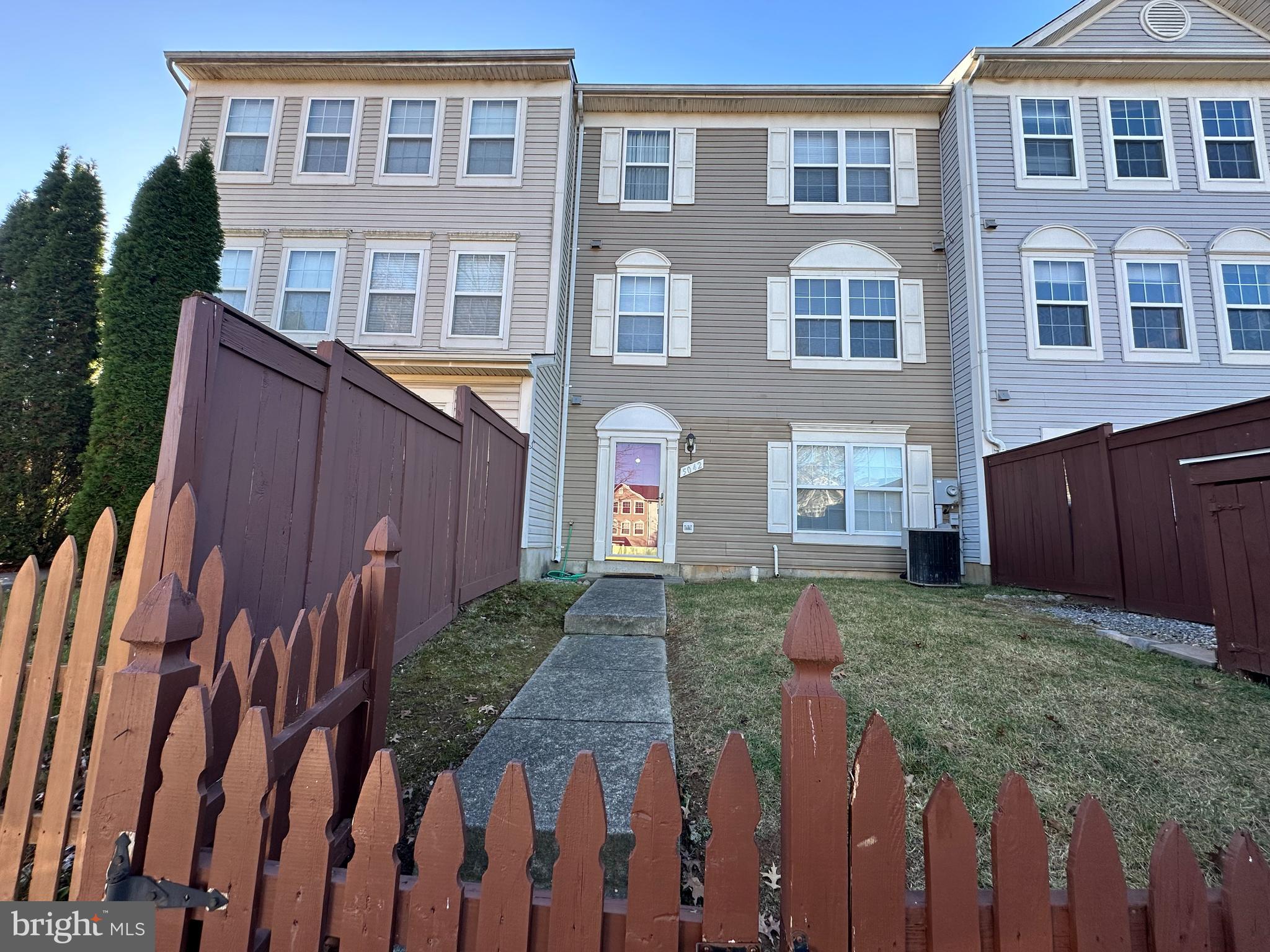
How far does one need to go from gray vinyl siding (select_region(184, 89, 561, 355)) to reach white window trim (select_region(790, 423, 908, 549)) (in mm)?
5089

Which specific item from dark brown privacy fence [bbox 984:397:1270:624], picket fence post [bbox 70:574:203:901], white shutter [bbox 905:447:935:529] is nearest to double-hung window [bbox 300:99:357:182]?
picket fence post [bbox 70:574:203:901]

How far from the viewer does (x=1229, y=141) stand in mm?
9258

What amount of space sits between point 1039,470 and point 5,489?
13.4 meters

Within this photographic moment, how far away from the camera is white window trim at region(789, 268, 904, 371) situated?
960 centimetres

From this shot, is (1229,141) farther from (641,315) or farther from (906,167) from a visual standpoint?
(641,315)

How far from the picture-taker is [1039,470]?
24.1 ft

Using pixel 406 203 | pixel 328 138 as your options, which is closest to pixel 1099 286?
pixel 406 203

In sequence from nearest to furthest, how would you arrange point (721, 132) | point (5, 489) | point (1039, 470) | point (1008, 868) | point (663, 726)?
point (1008, 868), point (663, 726), point (5, 489), point (1039, 470), point (721, 132)

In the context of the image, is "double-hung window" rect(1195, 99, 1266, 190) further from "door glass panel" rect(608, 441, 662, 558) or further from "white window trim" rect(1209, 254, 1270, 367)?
"door glass panel" rect(608, 441, 662, 558)

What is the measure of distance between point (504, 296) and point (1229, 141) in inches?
499

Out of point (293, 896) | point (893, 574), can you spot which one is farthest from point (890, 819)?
point (893, 574)

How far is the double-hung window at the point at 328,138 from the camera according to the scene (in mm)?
9453

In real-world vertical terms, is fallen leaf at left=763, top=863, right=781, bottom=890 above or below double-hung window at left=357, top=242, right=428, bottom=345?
below

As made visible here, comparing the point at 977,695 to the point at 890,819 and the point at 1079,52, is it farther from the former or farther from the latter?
the point at 1079,52
